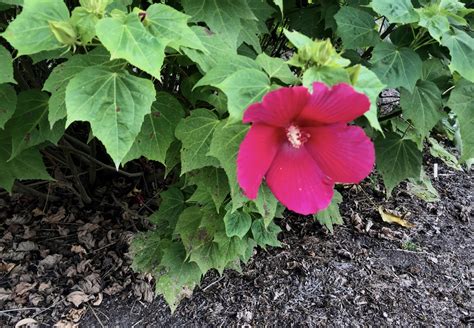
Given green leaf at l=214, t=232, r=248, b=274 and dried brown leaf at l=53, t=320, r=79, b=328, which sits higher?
green leaf at l=214, t=232, r=248, b=274

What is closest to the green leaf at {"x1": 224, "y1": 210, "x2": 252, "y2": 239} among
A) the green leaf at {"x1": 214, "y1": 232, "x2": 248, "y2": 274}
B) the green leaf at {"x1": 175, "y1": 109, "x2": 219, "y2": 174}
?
the green leaf at {"x1": 214, "y1": 232, "x2": 248, "y2": 274}

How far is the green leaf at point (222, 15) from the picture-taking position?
1571 millimetres

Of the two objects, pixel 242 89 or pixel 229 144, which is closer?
pixel 242 89

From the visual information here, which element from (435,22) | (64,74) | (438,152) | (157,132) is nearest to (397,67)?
(435,22)

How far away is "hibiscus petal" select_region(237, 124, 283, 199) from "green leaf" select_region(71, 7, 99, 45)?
20.5 inches

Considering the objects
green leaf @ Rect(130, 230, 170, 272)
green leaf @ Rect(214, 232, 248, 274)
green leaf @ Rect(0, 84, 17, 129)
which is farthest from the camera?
green leaf @ Rect(130, 230, 170, 272)

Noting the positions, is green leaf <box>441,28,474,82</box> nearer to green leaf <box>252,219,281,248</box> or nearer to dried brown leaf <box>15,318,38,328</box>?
green leaf <box>252,219,281,248</box>

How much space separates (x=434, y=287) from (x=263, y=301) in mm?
1034

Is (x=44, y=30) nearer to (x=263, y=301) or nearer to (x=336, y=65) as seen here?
(x=336, y=65)

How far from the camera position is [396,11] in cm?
155

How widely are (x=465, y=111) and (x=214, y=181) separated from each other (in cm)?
96

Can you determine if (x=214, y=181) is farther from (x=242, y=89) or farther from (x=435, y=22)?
(x=435, y=22)

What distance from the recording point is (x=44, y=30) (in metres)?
1.20

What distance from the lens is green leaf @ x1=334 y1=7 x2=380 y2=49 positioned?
175cm
